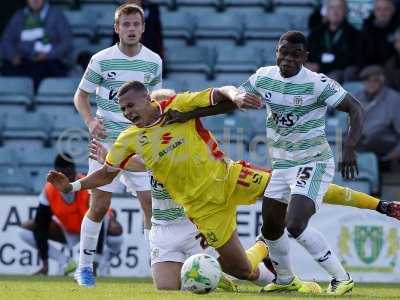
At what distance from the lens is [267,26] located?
61.9 feet

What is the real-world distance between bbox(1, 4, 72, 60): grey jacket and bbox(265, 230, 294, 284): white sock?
7419 millimetres

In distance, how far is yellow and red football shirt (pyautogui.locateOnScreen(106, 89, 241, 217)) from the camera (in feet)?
35.9

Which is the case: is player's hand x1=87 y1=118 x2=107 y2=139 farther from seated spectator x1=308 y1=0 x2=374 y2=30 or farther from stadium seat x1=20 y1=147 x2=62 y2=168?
seated spectator x1=308 y1=0 x2=374 y2=30

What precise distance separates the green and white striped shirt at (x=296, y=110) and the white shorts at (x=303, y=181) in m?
0.07

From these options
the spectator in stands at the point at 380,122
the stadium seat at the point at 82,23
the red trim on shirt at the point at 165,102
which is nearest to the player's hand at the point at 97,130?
the red trim on shirt at the point at 165,102

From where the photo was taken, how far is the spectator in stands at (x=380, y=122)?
55.2ft

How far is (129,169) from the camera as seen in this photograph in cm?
1230

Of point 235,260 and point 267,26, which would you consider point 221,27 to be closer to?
point 267,26

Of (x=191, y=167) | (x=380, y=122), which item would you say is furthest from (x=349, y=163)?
(x=380, y=122)

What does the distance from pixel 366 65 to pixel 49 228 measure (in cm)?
511

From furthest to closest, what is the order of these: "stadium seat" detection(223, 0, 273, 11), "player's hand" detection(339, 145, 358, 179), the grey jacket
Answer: "stadium seat" detection(223, 0, 273, 11)
the grey jacket
"player's hand" detection(339, 145, 358, 179)

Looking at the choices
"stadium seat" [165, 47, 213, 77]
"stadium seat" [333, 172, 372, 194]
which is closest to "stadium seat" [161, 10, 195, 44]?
"stadium seat" [165, 47, 213, 77]

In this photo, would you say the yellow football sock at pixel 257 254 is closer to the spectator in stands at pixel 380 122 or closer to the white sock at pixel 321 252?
the white sock at pixel 321 252

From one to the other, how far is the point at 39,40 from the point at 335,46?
4110mm
